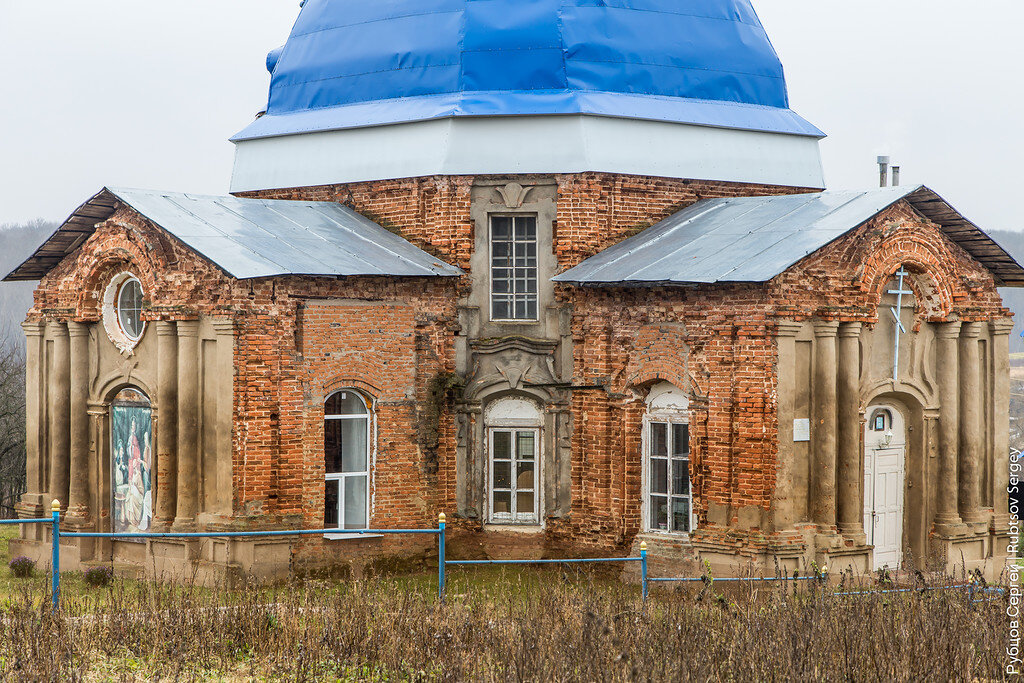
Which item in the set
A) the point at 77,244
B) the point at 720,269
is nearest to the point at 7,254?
the point at 77,244

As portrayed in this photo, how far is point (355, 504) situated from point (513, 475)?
2.25 m

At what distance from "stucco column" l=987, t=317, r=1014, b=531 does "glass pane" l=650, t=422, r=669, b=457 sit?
4669mm

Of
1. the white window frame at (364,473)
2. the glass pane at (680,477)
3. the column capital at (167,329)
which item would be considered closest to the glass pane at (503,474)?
the white window frame at (364,473)

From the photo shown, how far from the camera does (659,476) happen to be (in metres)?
17.5

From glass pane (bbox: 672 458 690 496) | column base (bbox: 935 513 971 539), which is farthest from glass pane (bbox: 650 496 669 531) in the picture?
column base (bbox: 935 513 971 539)

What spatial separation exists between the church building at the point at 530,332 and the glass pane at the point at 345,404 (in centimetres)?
5

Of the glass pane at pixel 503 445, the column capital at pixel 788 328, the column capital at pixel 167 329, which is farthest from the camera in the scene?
the glass pane at pixel 503 445

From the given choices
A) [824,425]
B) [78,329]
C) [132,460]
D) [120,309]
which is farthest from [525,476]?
[78,329]

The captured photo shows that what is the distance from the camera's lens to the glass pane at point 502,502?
61.0 ft

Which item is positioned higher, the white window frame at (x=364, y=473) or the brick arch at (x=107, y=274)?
the brick arch at (x=107, y=274)

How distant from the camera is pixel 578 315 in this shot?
18109 millimetres

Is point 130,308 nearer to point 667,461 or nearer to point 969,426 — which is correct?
point 667,461

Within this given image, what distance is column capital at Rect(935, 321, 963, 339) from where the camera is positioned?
17609 millimetres

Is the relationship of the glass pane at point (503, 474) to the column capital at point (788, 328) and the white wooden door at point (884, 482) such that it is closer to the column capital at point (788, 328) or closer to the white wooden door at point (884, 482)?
the column capital at point (788, 328)
